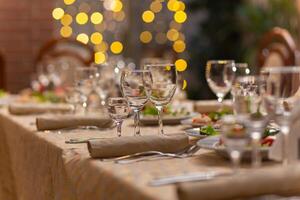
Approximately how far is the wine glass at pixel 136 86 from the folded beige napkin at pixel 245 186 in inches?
22.9

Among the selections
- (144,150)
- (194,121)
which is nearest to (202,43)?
(194,121)

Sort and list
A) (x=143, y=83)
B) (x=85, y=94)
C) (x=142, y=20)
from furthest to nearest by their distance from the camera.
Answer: (x=142, y=20), (x=85, y=94), (x=143, y=83)

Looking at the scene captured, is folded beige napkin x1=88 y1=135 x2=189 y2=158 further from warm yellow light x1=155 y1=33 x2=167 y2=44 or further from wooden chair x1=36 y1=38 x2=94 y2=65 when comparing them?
warm yellow light x1=155 y1=33 x2=167 y2=44

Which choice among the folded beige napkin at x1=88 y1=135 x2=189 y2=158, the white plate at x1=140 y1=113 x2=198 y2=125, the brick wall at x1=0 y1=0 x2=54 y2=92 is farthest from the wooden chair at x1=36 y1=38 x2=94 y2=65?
the folded beige napkin at x1=88 y1=135 x2=189 y2=158

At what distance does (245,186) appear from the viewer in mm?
975

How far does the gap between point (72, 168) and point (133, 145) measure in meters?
0.14

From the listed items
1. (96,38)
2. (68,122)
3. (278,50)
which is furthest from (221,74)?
(96,38)

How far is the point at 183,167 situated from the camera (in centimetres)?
125

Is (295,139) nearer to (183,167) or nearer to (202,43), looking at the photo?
(183,167)

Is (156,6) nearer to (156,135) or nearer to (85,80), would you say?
(85,80)

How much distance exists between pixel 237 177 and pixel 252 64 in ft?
19.4

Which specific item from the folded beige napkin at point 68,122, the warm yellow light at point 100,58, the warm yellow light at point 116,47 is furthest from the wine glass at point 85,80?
the warm yellow light at point 116,47

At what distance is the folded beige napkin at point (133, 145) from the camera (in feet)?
4.55

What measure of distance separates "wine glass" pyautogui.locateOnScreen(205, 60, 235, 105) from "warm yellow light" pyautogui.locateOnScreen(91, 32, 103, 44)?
549 centimetres
